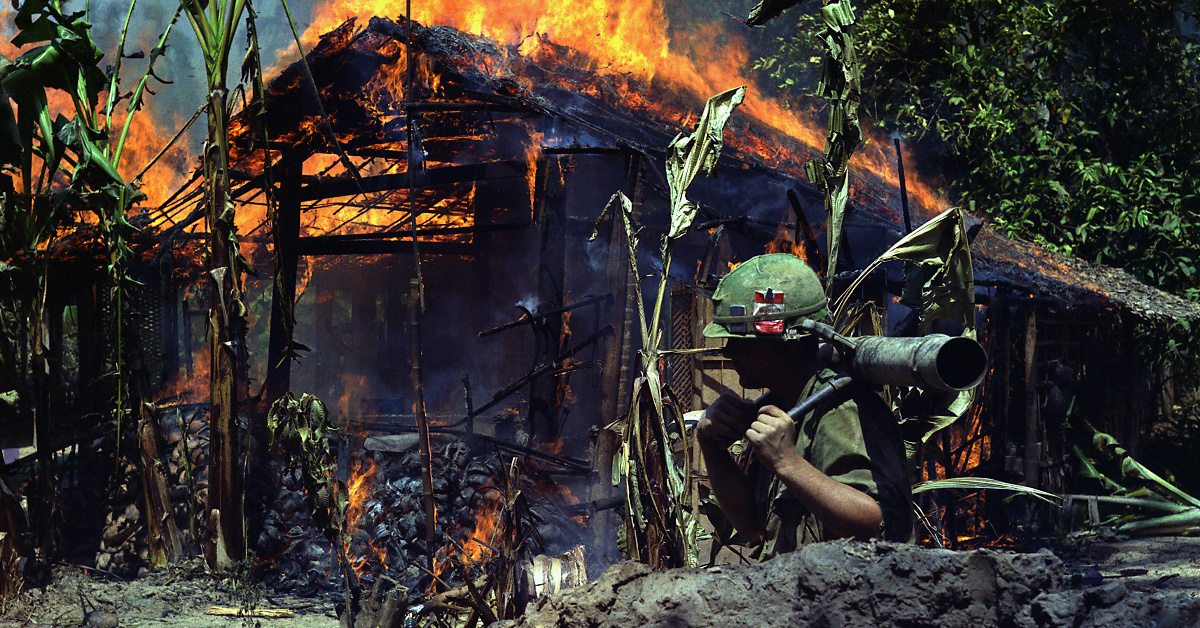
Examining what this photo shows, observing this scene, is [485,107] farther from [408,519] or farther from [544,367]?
[408,519]

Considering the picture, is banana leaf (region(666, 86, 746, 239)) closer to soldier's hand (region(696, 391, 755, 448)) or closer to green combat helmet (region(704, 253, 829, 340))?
green combat helmet (region(704, 253, 829, 340))

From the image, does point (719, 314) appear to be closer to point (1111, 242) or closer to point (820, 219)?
point (820, 219)

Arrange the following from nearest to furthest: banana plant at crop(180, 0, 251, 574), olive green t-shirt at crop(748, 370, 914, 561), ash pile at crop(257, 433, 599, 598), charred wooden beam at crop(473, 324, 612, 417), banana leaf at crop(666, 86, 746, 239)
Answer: olive green t-shirt at crop(748, 370, 914, 561) < banana leaf at crop(666, 86, 746, 239) < banana plant at crop(180, 0, 251, 574) < ash pile at crop(257, 433, 599, 598) < charred wooden beam at crop(473, 324, 612, 417)

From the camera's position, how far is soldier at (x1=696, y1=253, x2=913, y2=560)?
2348 millimetres

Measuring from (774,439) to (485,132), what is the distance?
829 centimetres

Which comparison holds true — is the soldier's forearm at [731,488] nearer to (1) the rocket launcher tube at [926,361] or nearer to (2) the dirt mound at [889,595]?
(1) the rocket launcher tube at [926,361]

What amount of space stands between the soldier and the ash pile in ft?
13.9

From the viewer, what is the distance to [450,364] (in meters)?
12.5

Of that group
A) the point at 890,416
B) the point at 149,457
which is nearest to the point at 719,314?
the point at 890,416

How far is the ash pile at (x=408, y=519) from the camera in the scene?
7.26 m

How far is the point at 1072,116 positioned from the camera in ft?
32.8

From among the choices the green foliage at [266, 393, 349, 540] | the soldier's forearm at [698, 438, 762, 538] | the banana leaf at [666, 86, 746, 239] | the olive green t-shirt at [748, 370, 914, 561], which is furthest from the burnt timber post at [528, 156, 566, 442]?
the olive green t-shirt at [748, 370, 914, 561]

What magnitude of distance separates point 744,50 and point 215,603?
1191 centimetres

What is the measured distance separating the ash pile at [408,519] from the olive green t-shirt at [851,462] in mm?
4307
